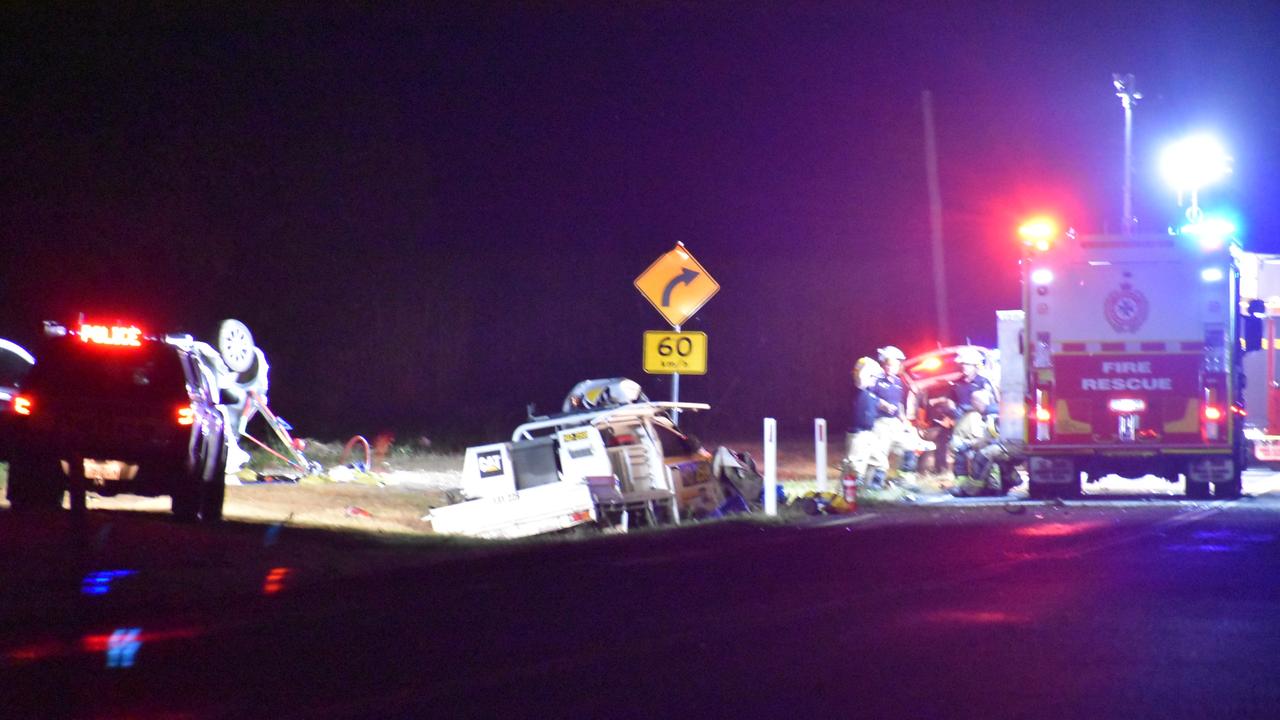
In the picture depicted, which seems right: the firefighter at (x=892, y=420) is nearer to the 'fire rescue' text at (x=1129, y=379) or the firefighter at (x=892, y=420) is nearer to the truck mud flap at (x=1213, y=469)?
the 'fire rescue' text at (x=1129, y=379)

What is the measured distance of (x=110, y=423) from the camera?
14.9 metres

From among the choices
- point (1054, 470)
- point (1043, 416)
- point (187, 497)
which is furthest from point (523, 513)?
point (1054, 470)

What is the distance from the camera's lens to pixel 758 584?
11.5 meters

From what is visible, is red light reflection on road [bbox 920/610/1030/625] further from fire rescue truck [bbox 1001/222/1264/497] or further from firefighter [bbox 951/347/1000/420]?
firefighter [bbox 951/347/1000/420]

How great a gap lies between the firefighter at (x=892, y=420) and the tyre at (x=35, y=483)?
1109 centimetres

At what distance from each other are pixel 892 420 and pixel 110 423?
38.1 ft

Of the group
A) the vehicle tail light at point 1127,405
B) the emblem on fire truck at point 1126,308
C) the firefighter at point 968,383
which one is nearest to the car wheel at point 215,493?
the vehicle tail light at point 1127,405

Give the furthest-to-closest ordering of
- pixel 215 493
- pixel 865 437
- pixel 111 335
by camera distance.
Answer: pixel 865 437
pixel 111 335
pixel 215 493

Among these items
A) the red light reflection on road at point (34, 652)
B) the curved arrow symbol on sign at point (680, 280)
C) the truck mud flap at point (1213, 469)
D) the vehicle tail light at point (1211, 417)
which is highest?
the curved arrow symbol on sign at point (680, 280)

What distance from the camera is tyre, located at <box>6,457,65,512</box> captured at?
15.2 meters

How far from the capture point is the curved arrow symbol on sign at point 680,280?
18.1m

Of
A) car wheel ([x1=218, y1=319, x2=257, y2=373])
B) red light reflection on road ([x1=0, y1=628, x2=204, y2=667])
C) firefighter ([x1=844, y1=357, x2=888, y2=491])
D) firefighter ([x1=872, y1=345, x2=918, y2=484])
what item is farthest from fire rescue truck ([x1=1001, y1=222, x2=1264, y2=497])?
red light reflection on road ([x1=0, y1=628, x2=204, y2=667])

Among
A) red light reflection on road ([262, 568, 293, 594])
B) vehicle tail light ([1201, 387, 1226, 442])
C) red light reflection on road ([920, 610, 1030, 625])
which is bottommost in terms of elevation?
red light reflection on road ([920, 610, 1030, 625])

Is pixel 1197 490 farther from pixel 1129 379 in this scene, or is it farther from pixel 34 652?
pixel 34 652
